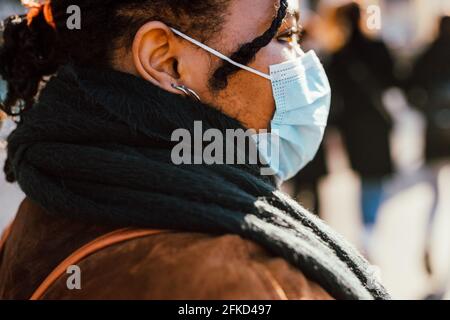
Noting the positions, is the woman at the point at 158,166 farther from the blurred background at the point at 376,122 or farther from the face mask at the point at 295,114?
the blurred background at the point at 376,122

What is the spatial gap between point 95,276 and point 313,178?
209 inches

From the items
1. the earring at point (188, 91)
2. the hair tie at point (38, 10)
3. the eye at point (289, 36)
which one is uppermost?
the hair tie at point (38, 10)

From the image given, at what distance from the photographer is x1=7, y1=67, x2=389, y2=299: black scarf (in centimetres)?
155

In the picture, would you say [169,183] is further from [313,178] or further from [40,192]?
[313,178]

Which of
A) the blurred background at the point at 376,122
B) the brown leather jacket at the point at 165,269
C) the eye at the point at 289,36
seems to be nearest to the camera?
the brown leather jacket at the point at 165,269

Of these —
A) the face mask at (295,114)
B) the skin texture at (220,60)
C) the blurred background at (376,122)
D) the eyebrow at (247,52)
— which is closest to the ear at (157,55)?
the skin texture at (220,60)

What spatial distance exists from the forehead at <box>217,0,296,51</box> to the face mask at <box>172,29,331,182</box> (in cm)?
10

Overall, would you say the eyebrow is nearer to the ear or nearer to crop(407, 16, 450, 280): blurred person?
the ear

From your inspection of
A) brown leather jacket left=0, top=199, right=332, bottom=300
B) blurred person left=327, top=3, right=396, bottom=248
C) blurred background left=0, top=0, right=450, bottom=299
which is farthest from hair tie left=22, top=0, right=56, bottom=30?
blurred person left=327, top=3, right=396, bottom=248

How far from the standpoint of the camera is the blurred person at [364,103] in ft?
21.2

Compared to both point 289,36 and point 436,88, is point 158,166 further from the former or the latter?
point 436,88

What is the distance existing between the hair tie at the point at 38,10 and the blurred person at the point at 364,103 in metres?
4.51

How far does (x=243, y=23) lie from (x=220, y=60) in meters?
0.12
